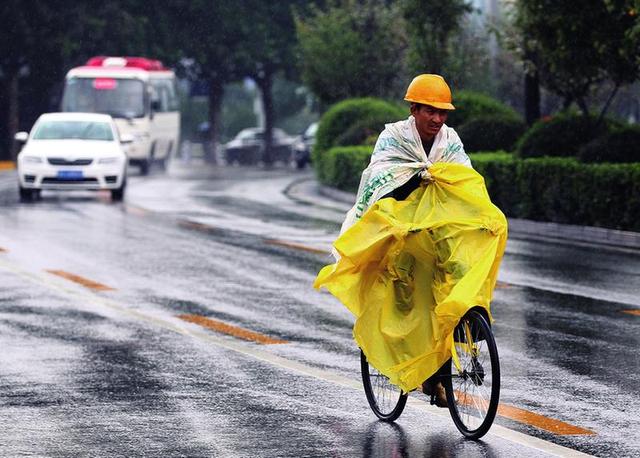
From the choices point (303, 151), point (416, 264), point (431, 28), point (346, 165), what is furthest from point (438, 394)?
point (303, 151)

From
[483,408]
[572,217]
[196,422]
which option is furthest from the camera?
[572,217]

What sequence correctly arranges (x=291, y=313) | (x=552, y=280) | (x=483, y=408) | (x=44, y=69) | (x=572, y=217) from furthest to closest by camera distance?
(x=44, y=69)
(x=572, y=217)
(x=552, y=280)
(x=291, y=313)
(x=483, y=408)

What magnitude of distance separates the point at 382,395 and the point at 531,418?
2.63 feet

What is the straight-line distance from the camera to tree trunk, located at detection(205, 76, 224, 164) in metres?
70.1

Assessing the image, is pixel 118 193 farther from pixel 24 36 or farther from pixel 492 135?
pixel 24 36

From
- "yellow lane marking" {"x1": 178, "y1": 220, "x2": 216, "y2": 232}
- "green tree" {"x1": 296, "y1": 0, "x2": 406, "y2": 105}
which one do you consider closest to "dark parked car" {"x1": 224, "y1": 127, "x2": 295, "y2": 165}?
"green tree" {"x1": 296, "y1": 0, "x2": 406, "y2": 105}

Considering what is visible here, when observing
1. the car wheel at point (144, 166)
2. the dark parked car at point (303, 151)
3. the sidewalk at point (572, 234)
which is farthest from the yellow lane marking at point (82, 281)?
the dark parked car at point (303, 151)

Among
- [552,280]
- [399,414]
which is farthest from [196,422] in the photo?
[552,280]

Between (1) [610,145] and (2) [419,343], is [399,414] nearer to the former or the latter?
(2) [419,343]

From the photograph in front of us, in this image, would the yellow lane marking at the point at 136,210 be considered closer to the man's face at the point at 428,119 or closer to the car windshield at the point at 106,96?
the car windshield at the point at 106,96

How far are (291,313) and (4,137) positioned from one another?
4250 centimetres

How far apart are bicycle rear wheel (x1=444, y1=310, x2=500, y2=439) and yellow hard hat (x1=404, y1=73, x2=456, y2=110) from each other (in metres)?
1.10

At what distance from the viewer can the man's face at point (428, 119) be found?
8172mm

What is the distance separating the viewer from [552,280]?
16328 mm
